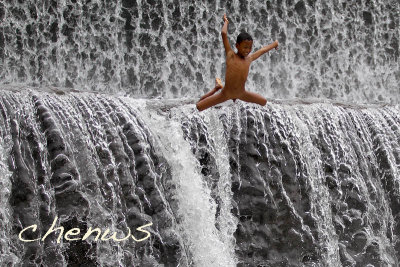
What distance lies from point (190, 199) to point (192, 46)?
12.8 feet

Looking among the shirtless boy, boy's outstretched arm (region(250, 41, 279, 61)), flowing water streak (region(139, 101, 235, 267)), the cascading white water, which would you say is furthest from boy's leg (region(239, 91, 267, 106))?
the cascading white water

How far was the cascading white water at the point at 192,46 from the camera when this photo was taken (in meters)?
9.64

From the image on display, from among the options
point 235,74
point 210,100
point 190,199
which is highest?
point 235,74

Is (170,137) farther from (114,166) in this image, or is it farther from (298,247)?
(298,247)

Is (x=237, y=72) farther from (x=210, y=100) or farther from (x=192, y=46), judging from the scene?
(x=192, y=46)

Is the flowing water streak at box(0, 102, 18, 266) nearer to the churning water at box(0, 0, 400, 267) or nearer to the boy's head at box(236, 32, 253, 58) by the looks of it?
the churning water at box(0, 0, 400, 267)

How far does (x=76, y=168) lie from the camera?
625 centimetres

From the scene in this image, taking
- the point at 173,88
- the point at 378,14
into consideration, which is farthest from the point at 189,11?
the point at 378,14

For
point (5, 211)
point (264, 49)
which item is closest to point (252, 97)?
point (264, 49)

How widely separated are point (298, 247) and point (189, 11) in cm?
409

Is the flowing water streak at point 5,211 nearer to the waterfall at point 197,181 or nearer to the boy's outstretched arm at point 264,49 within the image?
the waterfall at point 197,181

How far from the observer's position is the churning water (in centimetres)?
615

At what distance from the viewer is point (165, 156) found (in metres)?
6.87

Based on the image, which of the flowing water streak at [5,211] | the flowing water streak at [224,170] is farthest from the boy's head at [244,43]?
the flowing water streak at [5,211]
